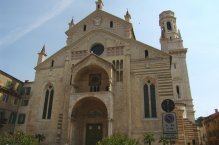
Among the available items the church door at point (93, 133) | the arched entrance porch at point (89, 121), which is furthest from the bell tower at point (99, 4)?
the church door at point (93, 133)

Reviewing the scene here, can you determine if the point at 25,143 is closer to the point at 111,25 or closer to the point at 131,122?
the point at 131,122

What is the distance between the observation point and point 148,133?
2045cm

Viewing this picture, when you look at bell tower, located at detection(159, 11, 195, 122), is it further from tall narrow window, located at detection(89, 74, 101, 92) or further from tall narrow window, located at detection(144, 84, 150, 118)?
tall narrow window, located at detection(89, 74, 101, 92)

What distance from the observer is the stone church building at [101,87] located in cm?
2198

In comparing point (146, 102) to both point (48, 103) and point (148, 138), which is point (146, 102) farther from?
point (48, 103)

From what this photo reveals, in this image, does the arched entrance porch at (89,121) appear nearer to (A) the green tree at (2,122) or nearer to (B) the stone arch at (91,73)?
(B) the stone arch at (91,73)

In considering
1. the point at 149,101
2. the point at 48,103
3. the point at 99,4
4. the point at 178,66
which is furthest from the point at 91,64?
the point at 178,66

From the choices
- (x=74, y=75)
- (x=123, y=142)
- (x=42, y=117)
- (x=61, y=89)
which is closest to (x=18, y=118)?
(x=42, y=117)

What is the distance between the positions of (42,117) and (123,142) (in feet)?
50.8

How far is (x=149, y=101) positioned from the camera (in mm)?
22406

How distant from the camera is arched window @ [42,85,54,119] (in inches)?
993

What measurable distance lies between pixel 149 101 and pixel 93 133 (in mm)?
7678

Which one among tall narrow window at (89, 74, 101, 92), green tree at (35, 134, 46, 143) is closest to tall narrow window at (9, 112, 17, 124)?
green tree at (35, 134, 46, 143)

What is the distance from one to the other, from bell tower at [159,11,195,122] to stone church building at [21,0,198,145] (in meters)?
9.14
